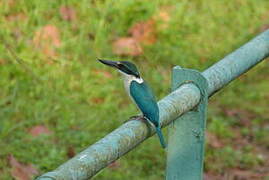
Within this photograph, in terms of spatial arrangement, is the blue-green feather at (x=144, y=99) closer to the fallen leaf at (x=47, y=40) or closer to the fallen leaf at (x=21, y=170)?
the fallen leaf at (x=21, y=170)

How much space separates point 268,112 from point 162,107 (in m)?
3.66

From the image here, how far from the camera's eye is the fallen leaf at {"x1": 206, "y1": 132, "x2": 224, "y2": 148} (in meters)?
5.54

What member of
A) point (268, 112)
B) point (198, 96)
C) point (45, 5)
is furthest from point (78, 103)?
point (198, 96)

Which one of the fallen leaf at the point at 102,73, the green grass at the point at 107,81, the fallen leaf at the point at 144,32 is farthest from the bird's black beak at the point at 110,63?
the fallen leaf at the point at 144,32

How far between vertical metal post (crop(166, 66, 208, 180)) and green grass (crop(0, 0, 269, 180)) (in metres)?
1.83

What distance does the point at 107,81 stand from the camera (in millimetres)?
5805

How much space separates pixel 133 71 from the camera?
3.48 meters

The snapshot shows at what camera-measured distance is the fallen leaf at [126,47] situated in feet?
20.4

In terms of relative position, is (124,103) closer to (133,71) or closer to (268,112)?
(268,112)

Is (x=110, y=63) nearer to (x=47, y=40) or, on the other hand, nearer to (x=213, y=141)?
(x=213, y=141)

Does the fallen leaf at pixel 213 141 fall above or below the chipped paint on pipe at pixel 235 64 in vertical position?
above

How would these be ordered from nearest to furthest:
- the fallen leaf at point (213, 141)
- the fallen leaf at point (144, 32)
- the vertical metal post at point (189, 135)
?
the vertical metal post at point (189, 135) → the fallen leaf at point (213, 141) → the fallen leaf at point (144, 32)

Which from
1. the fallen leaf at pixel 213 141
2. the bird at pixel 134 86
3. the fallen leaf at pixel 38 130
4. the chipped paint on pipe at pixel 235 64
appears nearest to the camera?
the chipped paint on pipe at pixel 235 64

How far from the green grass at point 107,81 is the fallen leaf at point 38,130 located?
0.04 m
